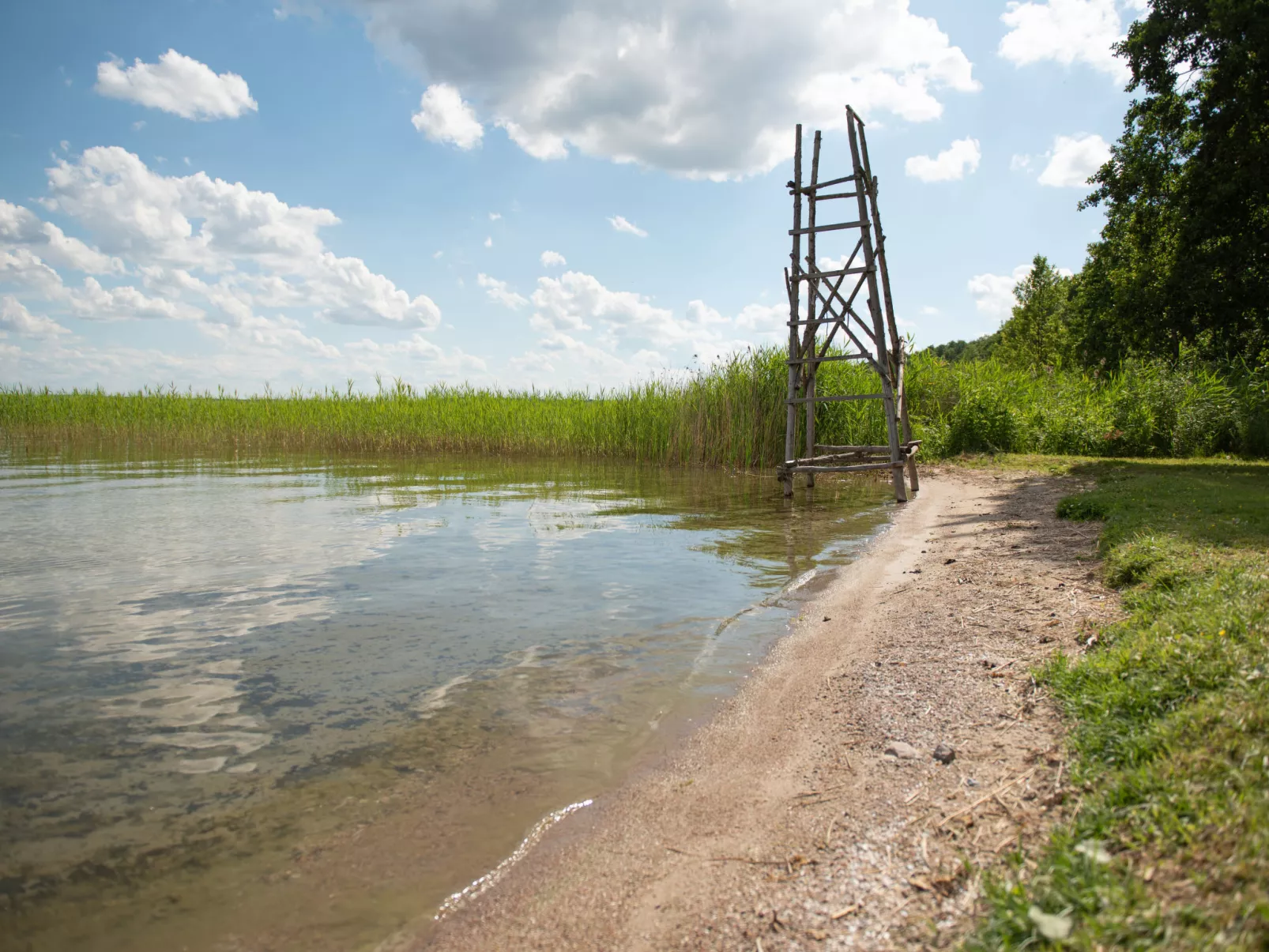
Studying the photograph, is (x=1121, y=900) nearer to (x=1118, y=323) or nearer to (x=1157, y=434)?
(x=1118, y=323)

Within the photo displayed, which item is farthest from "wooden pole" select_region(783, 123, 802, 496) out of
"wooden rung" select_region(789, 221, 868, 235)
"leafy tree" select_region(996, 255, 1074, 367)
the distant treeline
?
"leafy tree" select_region(996, 255, 1074, 367)

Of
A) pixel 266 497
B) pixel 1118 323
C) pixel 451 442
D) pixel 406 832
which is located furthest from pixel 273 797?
pixel 451 442

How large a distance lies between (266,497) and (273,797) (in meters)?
9.04

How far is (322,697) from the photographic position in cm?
360

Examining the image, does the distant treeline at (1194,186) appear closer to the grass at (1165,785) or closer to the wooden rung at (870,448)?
the wooden rung at (870,448)

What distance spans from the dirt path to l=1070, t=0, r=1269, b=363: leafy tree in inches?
468

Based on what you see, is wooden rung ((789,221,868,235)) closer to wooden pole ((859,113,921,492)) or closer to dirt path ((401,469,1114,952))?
wooden pole ((859,113,921,492))

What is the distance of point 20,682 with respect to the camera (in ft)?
12.3

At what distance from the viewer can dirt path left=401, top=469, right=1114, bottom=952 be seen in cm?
196

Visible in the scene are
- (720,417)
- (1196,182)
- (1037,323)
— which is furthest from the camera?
(1037,323)

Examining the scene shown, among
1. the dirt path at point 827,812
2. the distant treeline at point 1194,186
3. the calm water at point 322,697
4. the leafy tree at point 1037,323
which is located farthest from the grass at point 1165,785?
the leafy tree at point 1037,323

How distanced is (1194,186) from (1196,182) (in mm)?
92

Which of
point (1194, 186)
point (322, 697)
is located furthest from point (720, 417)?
point (322, 697)

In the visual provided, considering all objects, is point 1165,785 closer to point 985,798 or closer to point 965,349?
point 985,798
